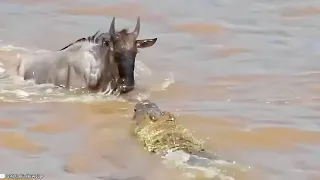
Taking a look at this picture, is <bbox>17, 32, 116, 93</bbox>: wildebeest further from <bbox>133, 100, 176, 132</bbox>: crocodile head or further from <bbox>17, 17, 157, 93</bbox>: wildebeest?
<bbox>133, 100, 176, 132</bbox>: crocodile head

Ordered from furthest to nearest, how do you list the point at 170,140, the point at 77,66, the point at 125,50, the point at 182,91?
the point at 77,66 → the point at 182,91 → the point at 125,50 → the point at 170,140

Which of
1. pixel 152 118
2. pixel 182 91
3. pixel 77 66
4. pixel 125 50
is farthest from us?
pixel 77 66

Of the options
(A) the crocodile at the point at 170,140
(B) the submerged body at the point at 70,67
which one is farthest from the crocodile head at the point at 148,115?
(B) the submerged body at the point at 70,67

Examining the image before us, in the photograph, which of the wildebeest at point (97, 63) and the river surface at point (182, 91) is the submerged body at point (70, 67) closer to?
the wildebeest at point (97, 63)

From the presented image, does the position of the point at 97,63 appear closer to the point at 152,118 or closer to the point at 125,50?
the point at 125,50

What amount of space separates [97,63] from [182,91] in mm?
854

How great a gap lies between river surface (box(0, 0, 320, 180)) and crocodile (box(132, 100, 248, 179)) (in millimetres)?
88

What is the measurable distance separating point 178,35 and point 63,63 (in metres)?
2.42

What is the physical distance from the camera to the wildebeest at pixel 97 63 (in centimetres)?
743

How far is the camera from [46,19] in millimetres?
10625

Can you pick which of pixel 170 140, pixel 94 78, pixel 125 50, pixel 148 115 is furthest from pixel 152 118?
pixel 94 78

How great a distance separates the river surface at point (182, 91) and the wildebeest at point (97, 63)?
0.16 meters

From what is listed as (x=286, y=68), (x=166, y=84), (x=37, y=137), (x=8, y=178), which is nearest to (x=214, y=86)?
(x=166, y=84)

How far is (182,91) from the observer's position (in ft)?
24.7
